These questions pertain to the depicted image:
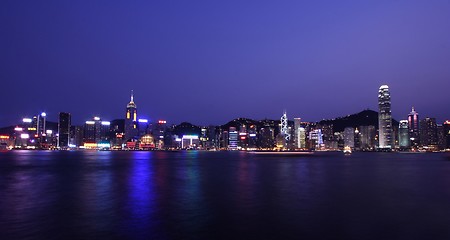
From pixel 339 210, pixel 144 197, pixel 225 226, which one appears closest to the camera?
pixel 225 226

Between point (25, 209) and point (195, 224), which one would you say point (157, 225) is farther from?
point (25, 209)

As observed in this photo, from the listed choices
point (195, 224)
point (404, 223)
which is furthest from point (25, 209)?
point (404, 223)

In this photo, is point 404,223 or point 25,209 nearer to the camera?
point 404,223

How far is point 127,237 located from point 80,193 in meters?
20.1

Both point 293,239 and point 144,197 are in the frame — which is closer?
point 293,239

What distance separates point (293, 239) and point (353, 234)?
358 centimetres

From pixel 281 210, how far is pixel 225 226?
24.0ft

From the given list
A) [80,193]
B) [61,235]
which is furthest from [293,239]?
[80,193]

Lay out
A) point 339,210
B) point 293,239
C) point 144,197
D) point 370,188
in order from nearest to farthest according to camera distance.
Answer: point 293,239
point 339,210
point 144,197
point 370,188

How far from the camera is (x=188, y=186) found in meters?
44.8

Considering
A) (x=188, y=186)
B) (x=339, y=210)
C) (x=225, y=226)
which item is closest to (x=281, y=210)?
Answer: (x=339, y=210)

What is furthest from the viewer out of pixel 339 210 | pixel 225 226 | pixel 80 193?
pixel 80 193

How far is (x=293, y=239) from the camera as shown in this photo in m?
19.8

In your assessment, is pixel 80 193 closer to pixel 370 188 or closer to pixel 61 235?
pixel 61 235
